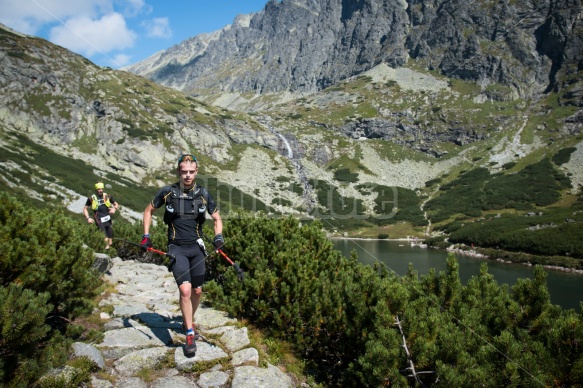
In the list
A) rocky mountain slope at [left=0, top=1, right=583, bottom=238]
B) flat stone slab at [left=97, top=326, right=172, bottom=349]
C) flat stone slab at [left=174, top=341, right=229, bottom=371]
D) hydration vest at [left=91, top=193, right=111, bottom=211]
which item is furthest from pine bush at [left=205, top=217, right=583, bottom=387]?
rocky mountain slope at [left=0, top=1, right=583, bottom=238]

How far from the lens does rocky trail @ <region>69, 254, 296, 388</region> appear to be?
5.56m

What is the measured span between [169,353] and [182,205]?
2.61m

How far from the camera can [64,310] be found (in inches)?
239

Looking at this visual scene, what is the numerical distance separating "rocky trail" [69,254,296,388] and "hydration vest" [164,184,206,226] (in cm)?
233

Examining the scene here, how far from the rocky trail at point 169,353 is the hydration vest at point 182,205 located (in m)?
2.33

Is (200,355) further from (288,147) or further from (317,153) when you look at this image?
(317,153)

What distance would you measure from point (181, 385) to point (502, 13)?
249880 millimetres

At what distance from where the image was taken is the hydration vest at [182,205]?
645 cm

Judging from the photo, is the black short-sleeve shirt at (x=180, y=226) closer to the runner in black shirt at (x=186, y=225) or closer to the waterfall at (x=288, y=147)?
the runner in black shirt at (x=186, y=225)

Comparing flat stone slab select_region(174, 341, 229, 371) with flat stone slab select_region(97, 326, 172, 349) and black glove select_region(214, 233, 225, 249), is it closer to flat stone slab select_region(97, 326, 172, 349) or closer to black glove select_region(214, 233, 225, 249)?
flat stone slab select_region(97, 326, 172, 349)

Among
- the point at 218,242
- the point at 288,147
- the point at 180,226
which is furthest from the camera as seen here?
the point at 288,147

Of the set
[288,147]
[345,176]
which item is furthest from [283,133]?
[345,176]

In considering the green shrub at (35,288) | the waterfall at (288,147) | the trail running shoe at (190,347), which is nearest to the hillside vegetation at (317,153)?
the waterfall at (288,147)

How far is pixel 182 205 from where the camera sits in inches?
255
